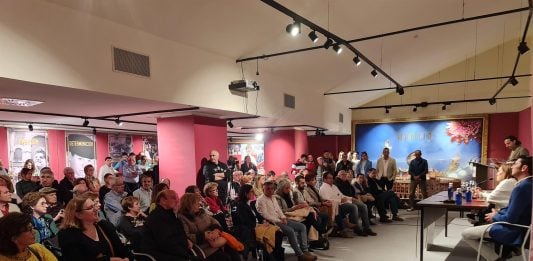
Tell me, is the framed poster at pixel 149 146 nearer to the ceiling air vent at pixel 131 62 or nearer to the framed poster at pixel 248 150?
the framed poster at pixel 248 150

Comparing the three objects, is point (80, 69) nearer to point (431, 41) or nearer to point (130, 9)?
point (130, 9)

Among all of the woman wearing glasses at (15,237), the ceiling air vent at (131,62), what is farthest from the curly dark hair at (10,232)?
the ceiling air vent at (131,62)

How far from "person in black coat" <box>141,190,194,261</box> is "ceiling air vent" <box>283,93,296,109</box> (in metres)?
5.03

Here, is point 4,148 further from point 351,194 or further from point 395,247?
point 395,247

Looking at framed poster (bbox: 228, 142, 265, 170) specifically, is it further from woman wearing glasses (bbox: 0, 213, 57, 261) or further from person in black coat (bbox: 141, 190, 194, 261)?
woman wearing glasses (bbox: 0, 213, 57, 261)

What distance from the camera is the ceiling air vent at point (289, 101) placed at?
794cm

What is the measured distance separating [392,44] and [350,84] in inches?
88.4

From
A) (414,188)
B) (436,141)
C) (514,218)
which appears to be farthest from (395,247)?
(436,141)

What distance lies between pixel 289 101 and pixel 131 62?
4465mm

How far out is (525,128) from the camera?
373 inches

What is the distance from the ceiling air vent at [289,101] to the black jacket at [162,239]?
5.13 metres

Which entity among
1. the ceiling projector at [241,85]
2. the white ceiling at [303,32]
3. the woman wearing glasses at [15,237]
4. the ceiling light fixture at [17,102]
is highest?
the white ceiling at [303,32]

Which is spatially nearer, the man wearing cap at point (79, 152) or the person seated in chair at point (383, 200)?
the person seated in chair at point (383, 200)

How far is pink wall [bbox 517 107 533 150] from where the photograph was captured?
9055 mm
